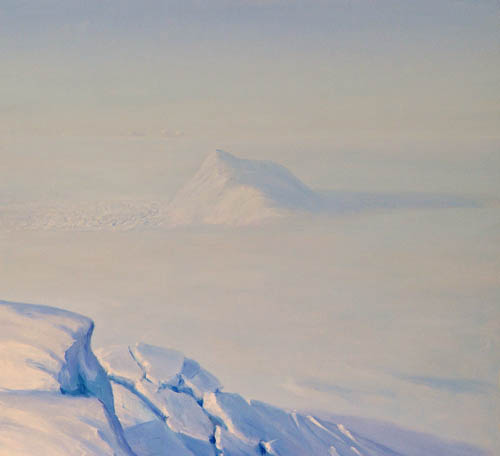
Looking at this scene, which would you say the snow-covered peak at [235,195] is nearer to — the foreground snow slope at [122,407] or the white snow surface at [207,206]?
the white snow surface at [207,206]

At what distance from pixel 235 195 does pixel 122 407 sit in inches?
57.3

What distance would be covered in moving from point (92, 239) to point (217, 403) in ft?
4.47

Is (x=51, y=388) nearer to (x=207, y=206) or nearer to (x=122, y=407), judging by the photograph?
(x=122, y=407)

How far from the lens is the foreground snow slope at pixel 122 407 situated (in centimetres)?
264

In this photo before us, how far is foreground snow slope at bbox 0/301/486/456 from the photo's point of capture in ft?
8.65

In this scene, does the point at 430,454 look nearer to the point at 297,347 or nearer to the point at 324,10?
the point at 297,347

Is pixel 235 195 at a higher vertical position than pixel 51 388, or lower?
higher

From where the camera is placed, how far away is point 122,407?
3621 mm

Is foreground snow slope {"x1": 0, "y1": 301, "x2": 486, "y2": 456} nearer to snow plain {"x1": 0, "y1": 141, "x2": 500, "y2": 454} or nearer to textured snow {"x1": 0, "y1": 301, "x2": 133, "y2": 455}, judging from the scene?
textured snow {"x1": 0, "y1": 301, "x2": 133, "y2": 455}

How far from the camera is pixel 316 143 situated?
4617mm

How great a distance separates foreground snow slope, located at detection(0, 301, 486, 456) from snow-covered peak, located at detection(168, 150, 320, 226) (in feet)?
2.91

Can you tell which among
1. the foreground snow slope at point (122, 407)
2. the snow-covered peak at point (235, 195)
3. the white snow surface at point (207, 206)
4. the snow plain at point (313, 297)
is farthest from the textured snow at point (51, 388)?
the snow-covered peak at point (235, 195)

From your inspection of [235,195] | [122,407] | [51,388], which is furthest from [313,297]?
[51,388]

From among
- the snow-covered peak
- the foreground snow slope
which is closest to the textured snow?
the foreground snow slope
